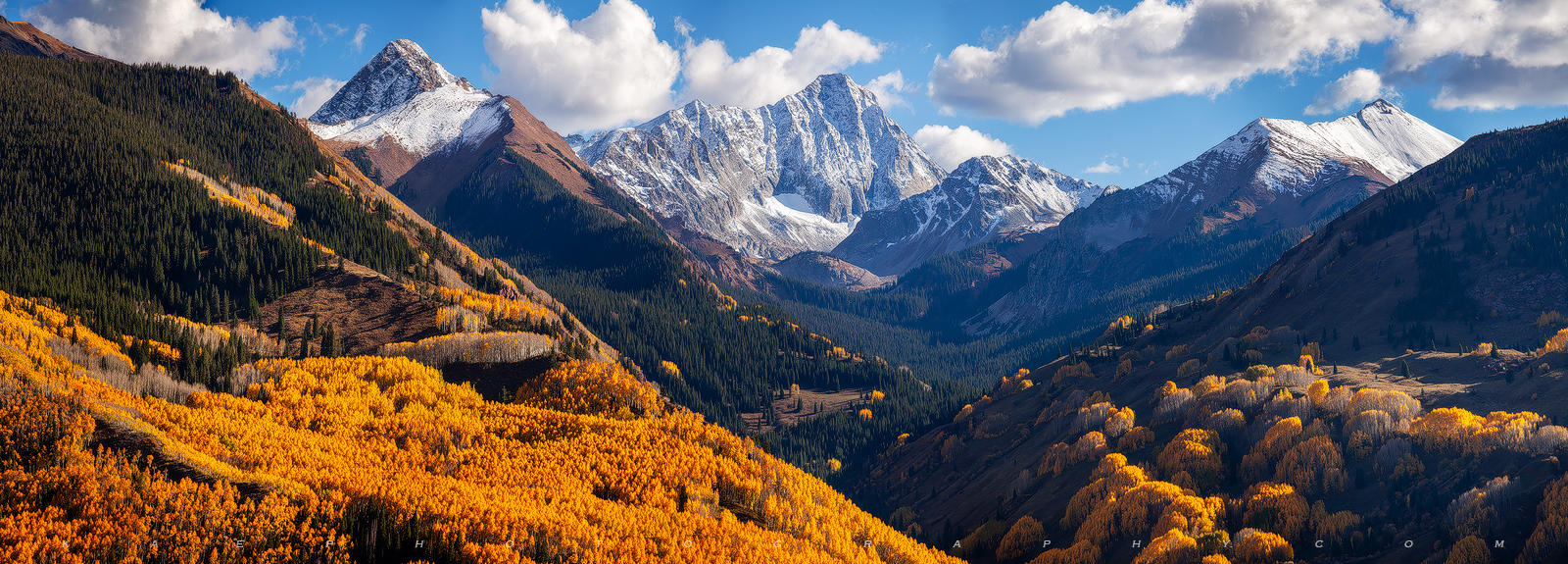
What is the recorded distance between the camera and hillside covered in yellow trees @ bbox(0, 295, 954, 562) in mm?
35562

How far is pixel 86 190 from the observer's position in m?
117

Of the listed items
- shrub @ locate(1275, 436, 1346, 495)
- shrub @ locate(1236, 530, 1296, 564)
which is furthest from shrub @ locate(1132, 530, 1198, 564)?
shrub @ locate(1275, 436, 1346, 495)

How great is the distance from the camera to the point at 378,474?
156 feet

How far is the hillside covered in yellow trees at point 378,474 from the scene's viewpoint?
35.6m

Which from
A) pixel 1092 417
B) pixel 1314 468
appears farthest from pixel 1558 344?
pixel 1092 417

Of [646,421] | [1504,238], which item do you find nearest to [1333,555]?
[646,421]

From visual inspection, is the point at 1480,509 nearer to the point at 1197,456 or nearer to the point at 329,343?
the point at 1197,456

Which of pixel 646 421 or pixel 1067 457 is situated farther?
pixel 1067 457

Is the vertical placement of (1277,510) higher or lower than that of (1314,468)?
lower

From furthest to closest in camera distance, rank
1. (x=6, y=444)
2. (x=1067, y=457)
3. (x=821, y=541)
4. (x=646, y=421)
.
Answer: (x=1067, y=457) < (x=646, y=421) < (x=821, y=541) < (x=6, y=444)

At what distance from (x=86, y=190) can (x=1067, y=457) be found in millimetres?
142207

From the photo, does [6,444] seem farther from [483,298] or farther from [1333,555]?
[483,298]

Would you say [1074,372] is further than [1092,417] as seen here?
Yes

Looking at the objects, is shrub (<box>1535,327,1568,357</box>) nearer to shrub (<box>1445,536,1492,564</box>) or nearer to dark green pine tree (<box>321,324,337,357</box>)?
shrub (<box>1445,536,1492,564</box>)
